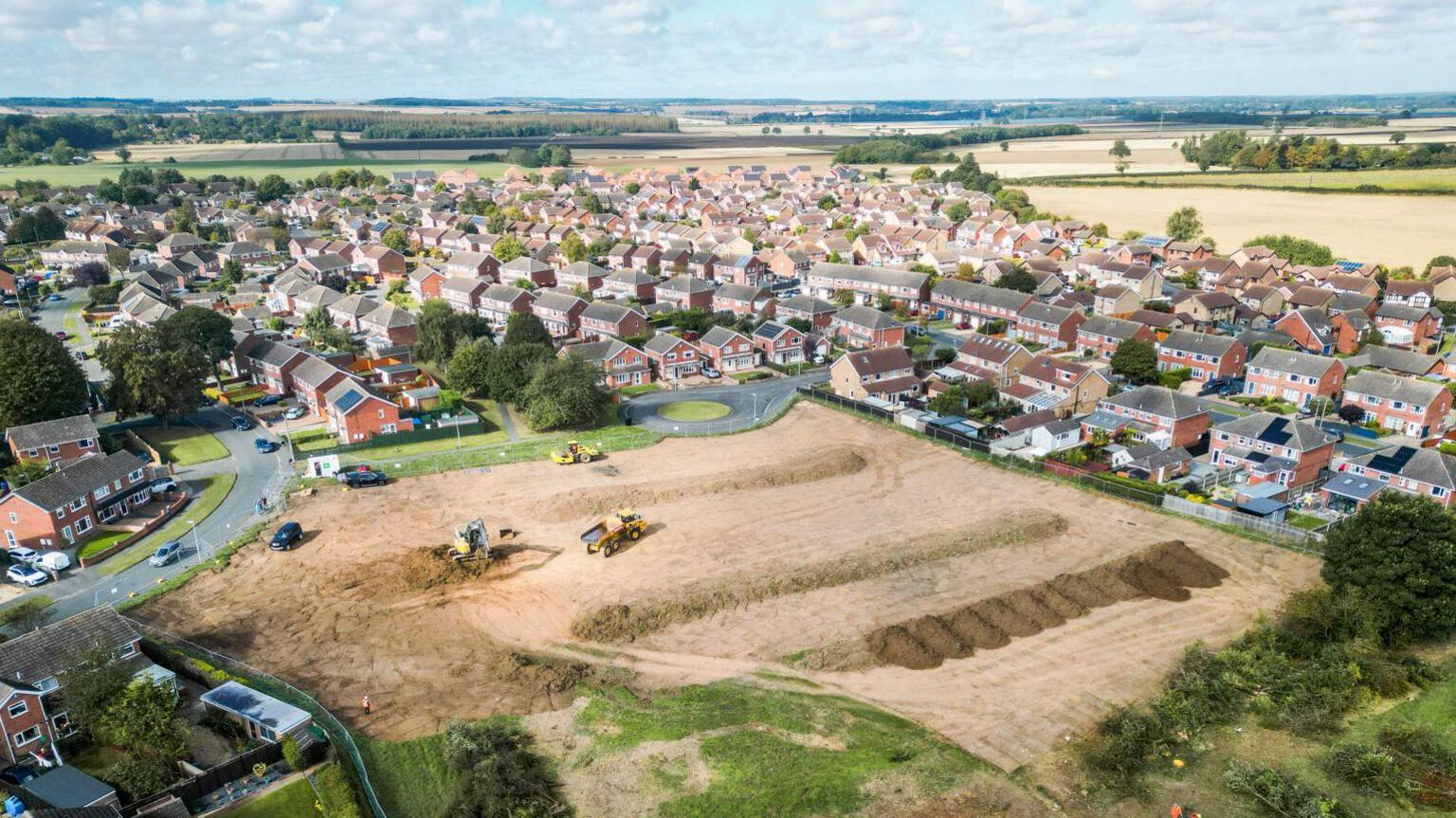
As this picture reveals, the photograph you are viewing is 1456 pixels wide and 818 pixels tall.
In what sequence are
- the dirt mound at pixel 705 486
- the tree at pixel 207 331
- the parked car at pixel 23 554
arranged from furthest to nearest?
the tree at pixel 207 331 < the dirt mound at pixel 705 486 < the parked car at pixel 23 554

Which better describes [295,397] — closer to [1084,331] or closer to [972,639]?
[972,639]

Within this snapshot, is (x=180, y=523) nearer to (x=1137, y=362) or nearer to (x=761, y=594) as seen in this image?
(x=761, y=594)

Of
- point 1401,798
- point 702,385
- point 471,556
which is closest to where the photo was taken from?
point 1401,798

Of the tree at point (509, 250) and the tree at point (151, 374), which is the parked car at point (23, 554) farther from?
the tree at point (509, 250)

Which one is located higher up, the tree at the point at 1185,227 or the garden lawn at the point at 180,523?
the tree at the point at 1185,227

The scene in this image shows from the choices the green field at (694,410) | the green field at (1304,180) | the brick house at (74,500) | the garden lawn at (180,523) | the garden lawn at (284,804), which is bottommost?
the garden lawn at (284,804)

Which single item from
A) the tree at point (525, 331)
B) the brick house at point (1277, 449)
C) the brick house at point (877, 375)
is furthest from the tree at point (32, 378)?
the brick house at point (1277, 449)

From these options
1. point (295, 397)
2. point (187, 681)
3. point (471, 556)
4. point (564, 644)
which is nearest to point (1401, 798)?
point (564, 644)
